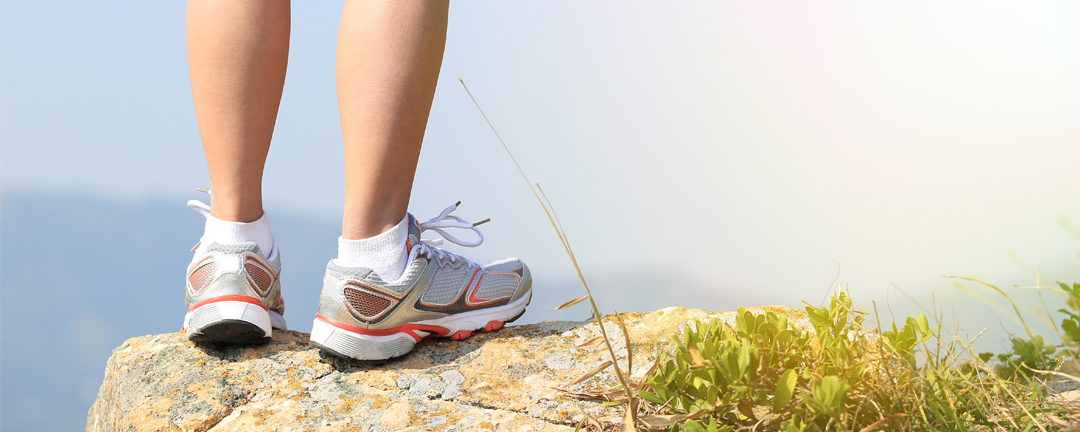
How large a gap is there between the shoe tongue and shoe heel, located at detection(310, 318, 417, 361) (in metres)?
0.26

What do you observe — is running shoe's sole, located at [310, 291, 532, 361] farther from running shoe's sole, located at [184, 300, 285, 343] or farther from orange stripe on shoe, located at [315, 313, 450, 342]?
running shoe's sole, located at [184, 300, 285, 343]

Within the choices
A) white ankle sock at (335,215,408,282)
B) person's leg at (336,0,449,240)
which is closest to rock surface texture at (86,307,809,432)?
white ankle sock at (335,215,408,282)

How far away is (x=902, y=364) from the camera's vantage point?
1104 millimetres

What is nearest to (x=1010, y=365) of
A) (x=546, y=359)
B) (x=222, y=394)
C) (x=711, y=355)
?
(x=711, y=355)

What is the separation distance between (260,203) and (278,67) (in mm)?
374

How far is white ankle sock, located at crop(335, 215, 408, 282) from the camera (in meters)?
1.75

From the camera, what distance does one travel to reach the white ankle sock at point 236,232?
5.92 ft

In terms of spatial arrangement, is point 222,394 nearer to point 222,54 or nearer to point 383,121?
point 383,121

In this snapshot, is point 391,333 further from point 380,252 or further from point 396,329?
point 380,252

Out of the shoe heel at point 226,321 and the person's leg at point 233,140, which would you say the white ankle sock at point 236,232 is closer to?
the person's leg at point 233,140

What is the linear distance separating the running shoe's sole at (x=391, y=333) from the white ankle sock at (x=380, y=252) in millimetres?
147

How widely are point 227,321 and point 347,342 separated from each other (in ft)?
0.94

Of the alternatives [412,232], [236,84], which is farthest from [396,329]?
[236,84]

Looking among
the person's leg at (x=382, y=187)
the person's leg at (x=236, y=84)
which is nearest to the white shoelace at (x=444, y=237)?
the person's leg at (x=382, y=187)
